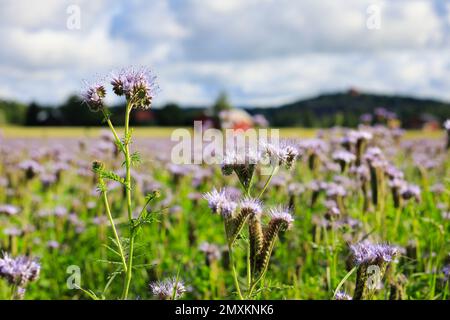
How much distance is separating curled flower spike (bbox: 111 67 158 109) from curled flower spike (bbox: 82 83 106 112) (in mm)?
67

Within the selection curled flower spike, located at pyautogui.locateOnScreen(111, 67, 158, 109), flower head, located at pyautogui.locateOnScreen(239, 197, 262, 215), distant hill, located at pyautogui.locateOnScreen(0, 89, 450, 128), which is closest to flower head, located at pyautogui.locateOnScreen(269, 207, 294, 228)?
flower head, located at pyautogui.locateOnScreen(239, 197, 262, 215)

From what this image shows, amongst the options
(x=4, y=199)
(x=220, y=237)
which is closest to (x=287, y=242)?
(x=220, y=237)

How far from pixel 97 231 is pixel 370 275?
355cm

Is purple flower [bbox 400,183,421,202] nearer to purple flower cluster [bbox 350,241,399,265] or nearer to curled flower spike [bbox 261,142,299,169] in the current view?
purple flower cluster [bbox 350,241,399,265]

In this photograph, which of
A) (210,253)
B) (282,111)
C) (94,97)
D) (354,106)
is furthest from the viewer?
(354,106)

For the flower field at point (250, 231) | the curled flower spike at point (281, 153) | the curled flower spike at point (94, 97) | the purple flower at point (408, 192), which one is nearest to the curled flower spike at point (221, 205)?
the flower field at point (250, 231)

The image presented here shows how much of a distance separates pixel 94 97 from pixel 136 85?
7.4 inches

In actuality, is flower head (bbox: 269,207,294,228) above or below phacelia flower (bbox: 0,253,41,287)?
above

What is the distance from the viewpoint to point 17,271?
2730 millimetres

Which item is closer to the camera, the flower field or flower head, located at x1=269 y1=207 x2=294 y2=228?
flower head, located at x1=269 y1=207 x2=294 y2=228

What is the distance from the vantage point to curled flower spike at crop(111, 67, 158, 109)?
95.8 inches

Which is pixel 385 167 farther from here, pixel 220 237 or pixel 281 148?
pixel 281 148

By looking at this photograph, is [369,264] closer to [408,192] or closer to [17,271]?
[17,271]

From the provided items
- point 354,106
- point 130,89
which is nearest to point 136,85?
point 130,89
